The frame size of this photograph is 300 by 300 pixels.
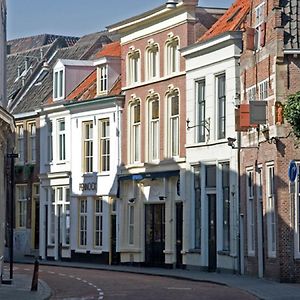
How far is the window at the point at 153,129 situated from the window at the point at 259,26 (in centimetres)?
1005

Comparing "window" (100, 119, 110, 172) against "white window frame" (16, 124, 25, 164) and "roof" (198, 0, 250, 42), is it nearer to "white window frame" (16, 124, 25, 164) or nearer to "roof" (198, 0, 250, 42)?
"white window frame" (16, 124, 25, 164)

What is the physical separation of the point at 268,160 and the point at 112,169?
16403mm

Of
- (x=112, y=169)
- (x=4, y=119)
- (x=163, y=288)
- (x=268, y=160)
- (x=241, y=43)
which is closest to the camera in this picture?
(x=4, y=119)

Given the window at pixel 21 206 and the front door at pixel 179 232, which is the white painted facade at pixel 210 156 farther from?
the window at pixel 21 206

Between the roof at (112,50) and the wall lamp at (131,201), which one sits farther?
the roof at (112,50)

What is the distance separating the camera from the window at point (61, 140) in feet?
180

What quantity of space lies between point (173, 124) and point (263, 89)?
9.93 meters

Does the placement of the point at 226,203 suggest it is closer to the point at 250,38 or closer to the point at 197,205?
the point at 197,205

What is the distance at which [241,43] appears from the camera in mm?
39906

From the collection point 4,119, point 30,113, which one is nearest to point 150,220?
point 30,113

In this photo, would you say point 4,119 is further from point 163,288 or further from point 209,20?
point 209,20

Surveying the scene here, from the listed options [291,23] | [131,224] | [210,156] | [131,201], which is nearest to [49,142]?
[131,201]

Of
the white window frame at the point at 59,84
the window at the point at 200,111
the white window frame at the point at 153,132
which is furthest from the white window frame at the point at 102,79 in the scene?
the window at the point at 200,111

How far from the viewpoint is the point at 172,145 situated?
45.8 m
